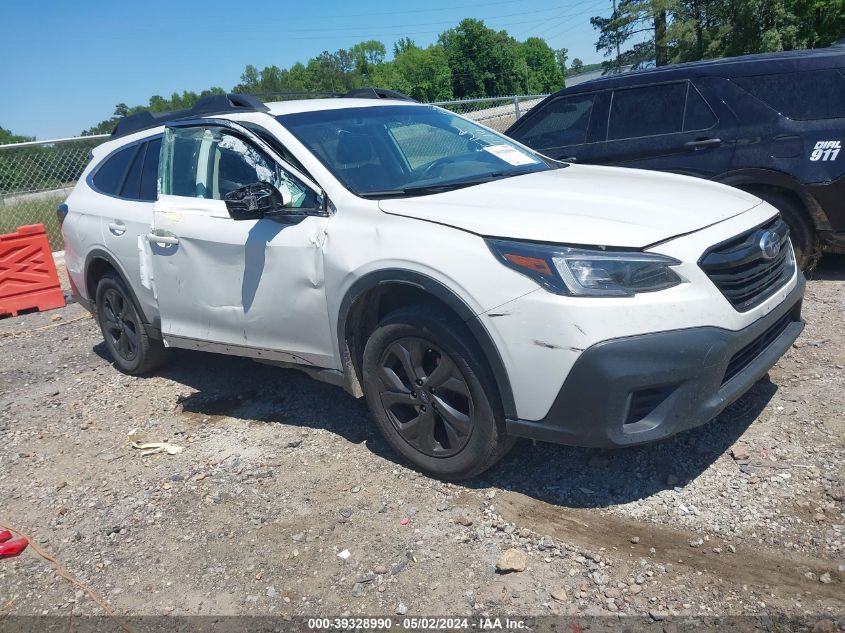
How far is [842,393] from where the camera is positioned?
4.06 meters

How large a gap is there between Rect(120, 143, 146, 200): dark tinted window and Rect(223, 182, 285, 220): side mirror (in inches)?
66.4

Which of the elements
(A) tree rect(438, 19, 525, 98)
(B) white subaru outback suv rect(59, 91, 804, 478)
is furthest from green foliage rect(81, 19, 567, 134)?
(B) white subaru outback suv rect(59, 91, 804, 478)

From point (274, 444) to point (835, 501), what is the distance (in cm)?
286

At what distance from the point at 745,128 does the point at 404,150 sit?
10.2 feet

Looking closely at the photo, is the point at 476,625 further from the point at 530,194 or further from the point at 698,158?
the point at 698,158

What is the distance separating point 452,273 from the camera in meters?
3.26

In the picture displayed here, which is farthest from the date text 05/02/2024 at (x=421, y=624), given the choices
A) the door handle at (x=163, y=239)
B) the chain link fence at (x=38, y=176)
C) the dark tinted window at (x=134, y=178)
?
the chain link fence at (x=38, y=176)

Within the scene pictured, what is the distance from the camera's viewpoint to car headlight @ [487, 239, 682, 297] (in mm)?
2984

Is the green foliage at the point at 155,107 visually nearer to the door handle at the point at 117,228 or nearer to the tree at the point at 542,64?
the door handle at the point at 117,228

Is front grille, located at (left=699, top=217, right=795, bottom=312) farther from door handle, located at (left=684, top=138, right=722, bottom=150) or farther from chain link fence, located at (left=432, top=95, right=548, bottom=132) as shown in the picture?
chain link fence, located at (left=432, top=95, right=548, bottom=132)

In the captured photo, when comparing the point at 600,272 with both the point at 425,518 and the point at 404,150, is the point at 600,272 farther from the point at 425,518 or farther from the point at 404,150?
the point at 404,150

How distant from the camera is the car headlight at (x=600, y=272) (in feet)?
9.79

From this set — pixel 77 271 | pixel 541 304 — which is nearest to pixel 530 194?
pixel 541 304

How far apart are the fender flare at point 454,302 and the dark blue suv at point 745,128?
3671mm
